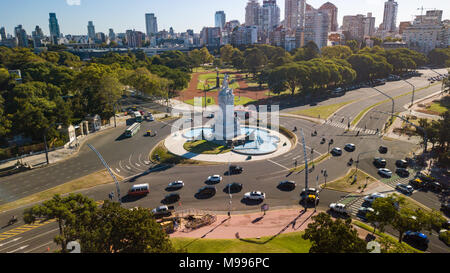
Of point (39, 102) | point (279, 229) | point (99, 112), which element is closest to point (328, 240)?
point (279, 229)

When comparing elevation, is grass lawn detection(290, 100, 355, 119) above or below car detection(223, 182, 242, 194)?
above

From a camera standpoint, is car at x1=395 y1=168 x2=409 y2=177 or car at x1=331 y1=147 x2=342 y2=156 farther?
car at x1=331 y1=147 x2=342 y2=156

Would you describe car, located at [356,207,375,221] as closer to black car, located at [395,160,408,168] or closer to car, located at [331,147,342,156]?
black car, located at [395,160,408,168]

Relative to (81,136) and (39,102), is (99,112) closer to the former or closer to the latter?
(81,136)

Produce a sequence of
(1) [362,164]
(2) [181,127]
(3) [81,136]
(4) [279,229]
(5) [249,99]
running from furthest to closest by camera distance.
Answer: (5) [249,99] → (2) [181,127] → (3) [81,136] → (1) [362,164] → (4) [279,229]

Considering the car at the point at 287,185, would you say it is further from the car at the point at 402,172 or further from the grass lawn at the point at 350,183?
the car at the point at 402,172

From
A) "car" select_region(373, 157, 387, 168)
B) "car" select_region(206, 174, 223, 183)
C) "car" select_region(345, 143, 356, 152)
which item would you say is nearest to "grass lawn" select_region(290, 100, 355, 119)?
"car" select_region(345, 143, 356, 152)
